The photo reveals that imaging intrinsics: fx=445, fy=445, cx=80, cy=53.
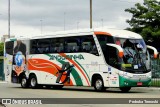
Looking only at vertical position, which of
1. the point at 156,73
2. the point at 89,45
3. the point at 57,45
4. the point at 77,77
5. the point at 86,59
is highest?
the point at 57,45

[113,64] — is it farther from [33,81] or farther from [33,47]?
[33,81]

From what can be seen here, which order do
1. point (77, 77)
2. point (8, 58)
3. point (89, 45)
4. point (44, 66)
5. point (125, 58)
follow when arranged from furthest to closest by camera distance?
point (8, 58) → point (44, 66) → point (77, 77) → point (89, 45) → point (125, 58)

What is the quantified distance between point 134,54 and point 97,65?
86.3 inches

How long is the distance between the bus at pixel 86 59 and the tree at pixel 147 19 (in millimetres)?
22190

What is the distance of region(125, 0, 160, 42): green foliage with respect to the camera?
5012cm

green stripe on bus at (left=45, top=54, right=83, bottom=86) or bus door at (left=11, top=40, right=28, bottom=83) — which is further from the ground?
bus door at (left=11, top=40, right=28, bottom=83)

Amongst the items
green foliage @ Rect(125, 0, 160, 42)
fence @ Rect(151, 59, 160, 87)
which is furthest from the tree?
fence @ Rect(151, 59, 160, 87)

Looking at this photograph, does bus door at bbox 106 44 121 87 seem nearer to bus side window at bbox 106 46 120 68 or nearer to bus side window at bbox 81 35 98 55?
bus side window at bbox 106 46 120 68

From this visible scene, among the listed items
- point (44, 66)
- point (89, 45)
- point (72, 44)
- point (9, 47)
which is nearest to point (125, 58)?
point (89, 45)

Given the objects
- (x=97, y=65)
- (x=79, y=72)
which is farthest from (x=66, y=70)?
(x=97, y=65)

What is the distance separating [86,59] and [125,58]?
271 cm

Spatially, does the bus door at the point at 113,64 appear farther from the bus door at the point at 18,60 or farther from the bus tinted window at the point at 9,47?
the bus tinted window at the point at 9,47

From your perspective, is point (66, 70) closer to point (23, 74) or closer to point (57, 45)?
point (57, 45)

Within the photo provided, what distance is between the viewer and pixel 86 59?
25.7 m
